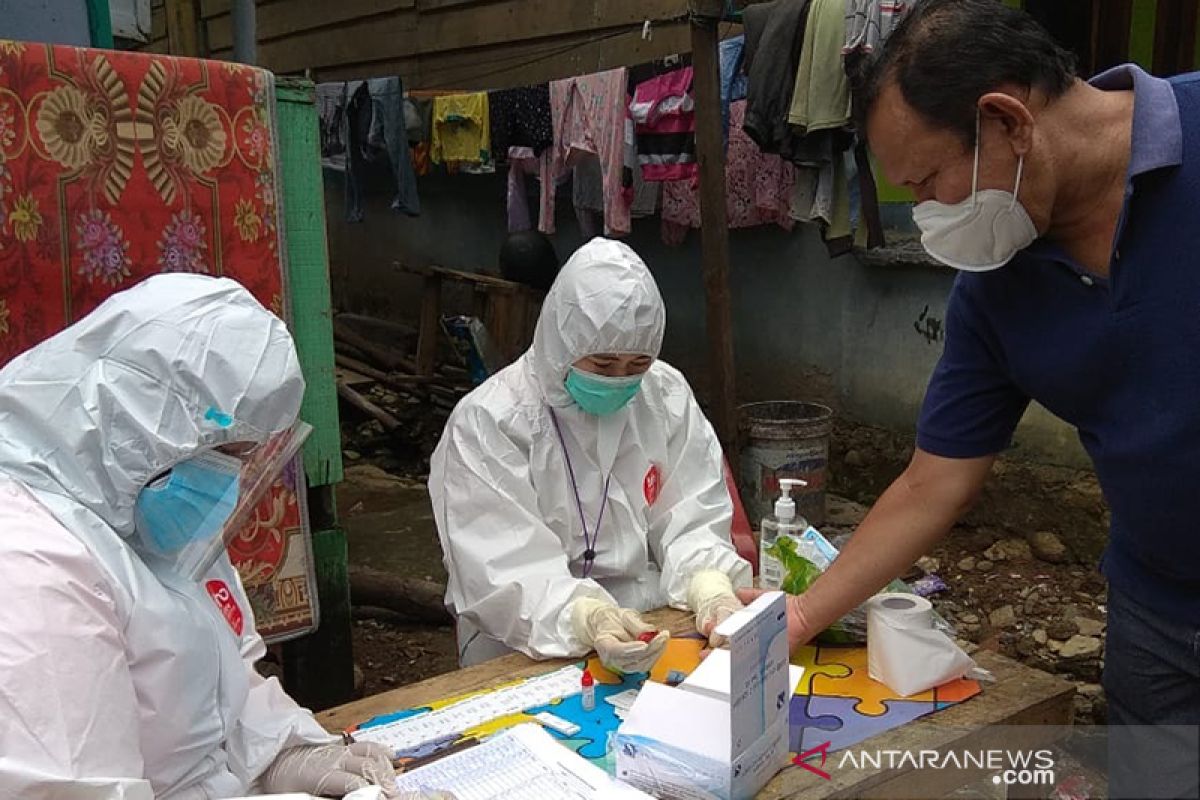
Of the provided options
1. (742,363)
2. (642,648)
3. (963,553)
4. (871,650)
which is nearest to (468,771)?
(642,648)

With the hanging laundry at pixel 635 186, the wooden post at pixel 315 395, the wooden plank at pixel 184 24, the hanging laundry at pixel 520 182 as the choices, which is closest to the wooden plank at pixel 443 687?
the wooden post at pixel 315 395

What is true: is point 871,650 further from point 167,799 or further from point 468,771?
point 167,799

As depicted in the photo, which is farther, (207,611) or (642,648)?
(642,648)

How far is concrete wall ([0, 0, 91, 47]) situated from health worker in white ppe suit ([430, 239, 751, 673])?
212 cm

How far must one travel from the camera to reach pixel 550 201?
229 inches

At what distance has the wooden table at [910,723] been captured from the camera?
Answer: 141 cm

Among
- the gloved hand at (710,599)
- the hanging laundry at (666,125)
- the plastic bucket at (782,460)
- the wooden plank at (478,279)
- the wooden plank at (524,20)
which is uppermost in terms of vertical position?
the wooden plank at (524,20)

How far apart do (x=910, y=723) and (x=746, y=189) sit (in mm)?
3824

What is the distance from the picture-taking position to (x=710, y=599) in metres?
→ 1.99

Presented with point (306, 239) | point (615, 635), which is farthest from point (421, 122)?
point (615, 635)

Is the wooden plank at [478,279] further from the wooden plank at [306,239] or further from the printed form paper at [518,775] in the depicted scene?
the printed form paper at [518,775]

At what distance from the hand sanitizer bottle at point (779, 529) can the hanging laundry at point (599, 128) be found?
3.32 meters

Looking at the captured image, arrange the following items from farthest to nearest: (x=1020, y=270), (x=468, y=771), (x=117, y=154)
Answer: (x=117, y=154), (x=1020, y=270), (x=468, y=771)

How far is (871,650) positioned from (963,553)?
9.77 ft
